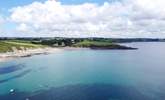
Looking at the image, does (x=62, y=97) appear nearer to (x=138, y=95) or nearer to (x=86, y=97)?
(x=86, y=97)

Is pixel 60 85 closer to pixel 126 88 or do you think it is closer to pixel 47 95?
pixel 47 95

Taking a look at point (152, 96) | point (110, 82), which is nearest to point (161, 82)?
point (110, 82)

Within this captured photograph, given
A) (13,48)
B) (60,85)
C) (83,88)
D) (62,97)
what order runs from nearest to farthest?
1. (62,97)
2. (83,88)
3. (60,85)
4. (13,48)

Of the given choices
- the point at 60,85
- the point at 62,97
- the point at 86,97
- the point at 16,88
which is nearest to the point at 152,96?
the point at 86,97

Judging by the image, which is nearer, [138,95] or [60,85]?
[138,95]

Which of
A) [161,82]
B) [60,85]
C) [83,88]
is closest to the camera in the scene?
[83,88]

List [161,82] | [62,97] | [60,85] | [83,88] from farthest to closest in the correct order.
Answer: [161,82] → [60,85] → [83,88] → [62,97]

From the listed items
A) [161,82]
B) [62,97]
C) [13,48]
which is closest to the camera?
[62,97]

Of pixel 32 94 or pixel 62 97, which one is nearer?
pixel 62 97
